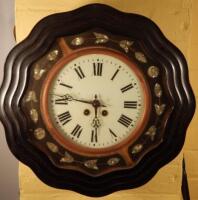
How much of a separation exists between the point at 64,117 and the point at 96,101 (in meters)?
0.11

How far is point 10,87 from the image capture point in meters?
0.93

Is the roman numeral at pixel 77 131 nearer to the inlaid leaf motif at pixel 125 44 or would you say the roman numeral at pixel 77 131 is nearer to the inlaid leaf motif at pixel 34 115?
the inlaid leaf motif at pixel 34 115

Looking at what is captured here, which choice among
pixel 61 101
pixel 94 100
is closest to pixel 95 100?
pixel 94 100

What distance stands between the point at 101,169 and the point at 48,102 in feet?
0.90

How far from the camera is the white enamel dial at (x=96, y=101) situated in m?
0.96

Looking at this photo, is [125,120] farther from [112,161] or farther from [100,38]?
[100,38]

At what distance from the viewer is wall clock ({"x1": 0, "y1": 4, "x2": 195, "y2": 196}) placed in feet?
3.06

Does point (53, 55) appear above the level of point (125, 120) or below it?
above

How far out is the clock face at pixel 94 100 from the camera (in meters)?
0.96

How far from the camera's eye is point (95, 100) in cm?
97

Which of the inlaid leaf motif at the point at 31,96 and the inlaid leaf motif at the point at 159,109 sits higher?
the inlaid leaf motif at the point at 31,96

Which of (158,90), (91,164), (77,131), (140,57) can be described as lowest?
(91,164)

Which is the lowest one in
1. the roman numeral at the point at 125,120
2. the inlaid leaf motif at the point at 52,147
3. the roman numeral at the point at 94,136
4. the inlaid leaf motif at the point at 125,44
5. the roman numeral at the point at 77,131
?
the inlaid leaf motif at the point at 52,147

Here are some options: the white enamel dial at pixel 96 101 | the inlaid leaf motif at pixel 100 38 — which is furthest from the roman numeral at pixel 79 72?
the inlaid leaf motif at pixel 100 38
